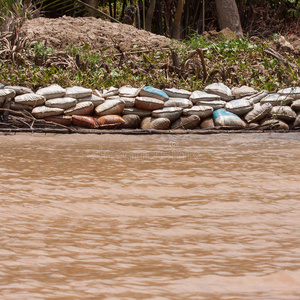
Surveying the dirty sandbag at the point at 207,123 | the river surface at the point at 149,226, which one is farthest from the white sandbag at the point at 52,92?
the river surface at the point at 149,226

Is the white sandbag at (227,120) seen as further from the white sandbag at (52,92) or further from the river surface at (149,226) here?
the river surface at (149,226)

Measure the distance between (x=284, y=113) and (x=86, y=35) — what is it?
179 inches

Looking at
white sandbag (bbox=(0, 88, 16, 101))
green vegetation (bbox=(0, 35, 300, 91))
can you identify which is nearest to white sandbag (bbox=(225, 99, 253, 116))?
green vegetation (bbox=(0, 35, 300, 91))

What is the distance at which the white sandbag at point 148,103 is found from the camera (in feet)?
22.9

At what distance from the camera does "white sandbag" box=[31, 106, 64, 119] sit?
22.0ft

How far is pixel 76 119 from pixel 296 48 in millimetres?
5292

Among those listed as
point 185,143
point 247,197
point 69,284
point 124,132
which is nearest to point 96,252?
point 69,284

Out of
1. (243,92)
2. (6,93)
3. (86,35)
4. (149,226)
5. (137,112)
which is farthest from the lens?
(86,35)

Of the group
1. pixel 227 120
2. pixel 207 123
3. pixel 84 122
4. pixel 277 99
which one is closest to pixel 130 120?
pixel 84 122

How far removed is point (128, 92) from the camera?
720cm

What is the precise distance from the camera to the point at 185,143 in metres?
5.50

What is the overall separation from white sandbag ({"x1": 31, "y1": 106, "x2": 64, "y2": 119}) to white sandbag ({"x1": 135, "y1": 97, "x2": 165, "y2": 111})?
1.11 m

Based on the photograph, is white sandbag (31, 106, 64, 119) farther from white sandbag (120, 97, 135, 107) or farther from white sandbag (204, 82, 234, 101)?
white sandbag (204, 82, 234, 101)

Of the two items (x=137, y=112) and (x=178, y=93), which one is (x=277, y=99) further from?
(x=137, y=112)
